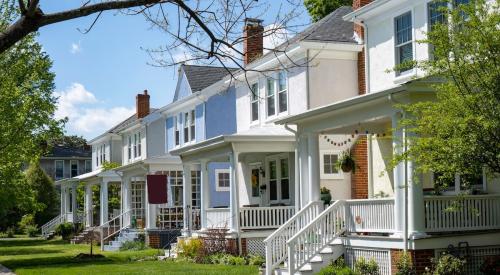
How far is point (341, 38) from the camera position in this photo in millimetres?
23031

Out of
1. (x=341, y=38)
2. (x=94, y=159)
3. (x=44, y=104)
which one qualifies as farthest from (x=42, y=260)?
(x=94, y=159)

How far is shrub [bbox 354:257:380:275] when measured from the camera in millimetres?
15414

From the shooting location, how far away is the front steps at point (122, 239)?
32.1 m

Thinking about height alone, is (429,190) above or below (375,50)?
below

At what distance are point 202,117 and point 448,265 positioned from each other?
20.3 m

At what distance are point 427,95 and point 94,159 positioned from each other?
4310 cm

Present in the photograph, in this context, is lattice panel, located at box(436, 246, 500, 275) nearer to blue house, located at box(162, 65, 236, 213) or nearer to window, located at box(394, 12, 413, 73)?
window, located at box(394, 12, 413, 73)

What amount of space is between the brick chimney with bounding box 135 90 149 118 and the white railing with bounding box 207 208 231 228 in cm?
1964

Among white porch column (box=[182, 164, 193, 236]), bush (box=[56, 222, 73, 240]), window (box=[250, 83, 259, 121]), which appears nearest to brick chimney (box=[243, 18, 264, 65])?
window (box=[250, 83, 259, 121])

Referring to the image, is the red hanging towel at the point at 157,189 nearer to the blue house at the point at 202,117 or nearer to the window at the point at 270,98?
the blue house at the point at 202,117

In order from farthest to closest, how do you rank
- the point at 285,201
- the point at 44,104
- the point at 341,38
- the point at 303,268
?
the point at 44,104 → the point at 285,201 → the point at 341,38 → the point at 303,268

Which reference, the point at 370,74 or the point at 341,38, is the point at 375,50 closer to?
the point at 370,74

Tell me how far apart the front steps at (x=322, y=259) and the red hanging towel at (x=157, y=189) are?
1040cm

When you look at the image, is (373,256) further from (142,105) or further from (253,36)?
(142,105)
